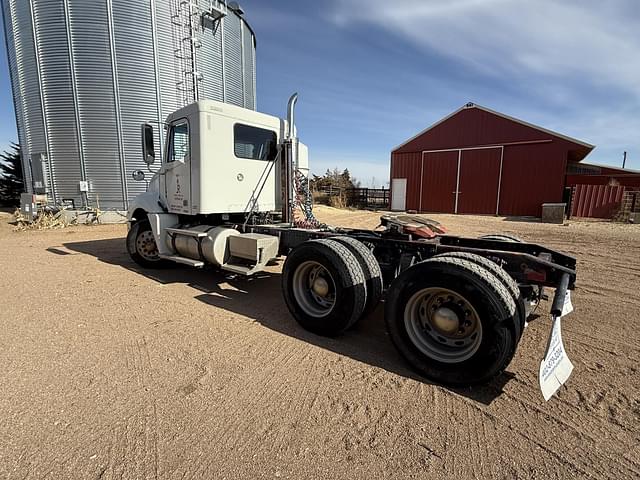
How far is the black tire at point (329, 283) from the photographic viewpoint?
3.70 meters

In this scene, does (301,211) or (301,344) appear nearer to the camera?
(301,344)

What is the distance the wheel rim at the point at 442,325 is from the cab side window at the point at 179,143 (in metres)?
4.64

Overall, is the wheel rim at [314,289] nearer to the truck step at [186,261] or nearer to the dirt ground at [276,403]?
the dirt ground at [276,403]

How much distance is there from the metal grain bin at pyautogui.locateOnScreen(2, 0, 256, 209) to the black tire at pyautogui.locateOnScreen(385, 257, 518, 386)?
14.5 m

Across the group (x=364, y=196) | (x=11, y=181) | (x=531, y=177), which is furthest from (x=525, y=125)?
(x=11, y=181)

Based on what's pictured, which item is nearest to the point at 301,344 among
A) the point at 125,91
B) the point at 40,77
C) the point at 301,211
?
the point at 301,211

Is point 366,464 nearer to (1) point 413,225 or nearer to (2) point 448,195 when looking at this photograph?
(1) point 413,225

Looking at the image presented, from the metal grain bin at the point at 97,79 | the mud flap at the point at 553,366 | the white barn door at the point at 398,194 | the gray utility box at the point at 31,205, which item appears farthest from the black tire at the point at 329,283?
the white barn door at the point at 398,194

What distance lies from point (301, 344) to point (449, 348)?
1.51 meters

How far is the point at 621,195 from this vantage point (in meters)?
16.6

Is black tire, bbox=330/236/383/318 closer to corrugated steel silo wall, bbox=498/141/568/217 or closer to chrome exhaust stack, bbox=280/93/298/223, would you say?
chrome exhaust stack, bbox=280/93/298/223

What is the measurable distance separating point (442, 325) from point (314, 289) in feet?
5.39

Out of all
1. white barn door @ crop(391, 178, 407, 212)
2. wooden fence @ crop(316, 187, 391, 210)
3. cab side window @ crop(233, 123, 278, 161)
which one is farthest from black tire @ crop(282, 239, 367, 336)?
wooden fence @ crop(316, 187, 391, 210)

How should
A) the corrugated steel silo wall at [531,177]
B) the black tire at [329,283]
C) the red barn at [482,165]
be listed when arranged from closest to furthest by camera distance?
1. the black tire at [329,283]
2. the corrugated steel silo wall at [531,177]
3. the red barn at [482,165]
